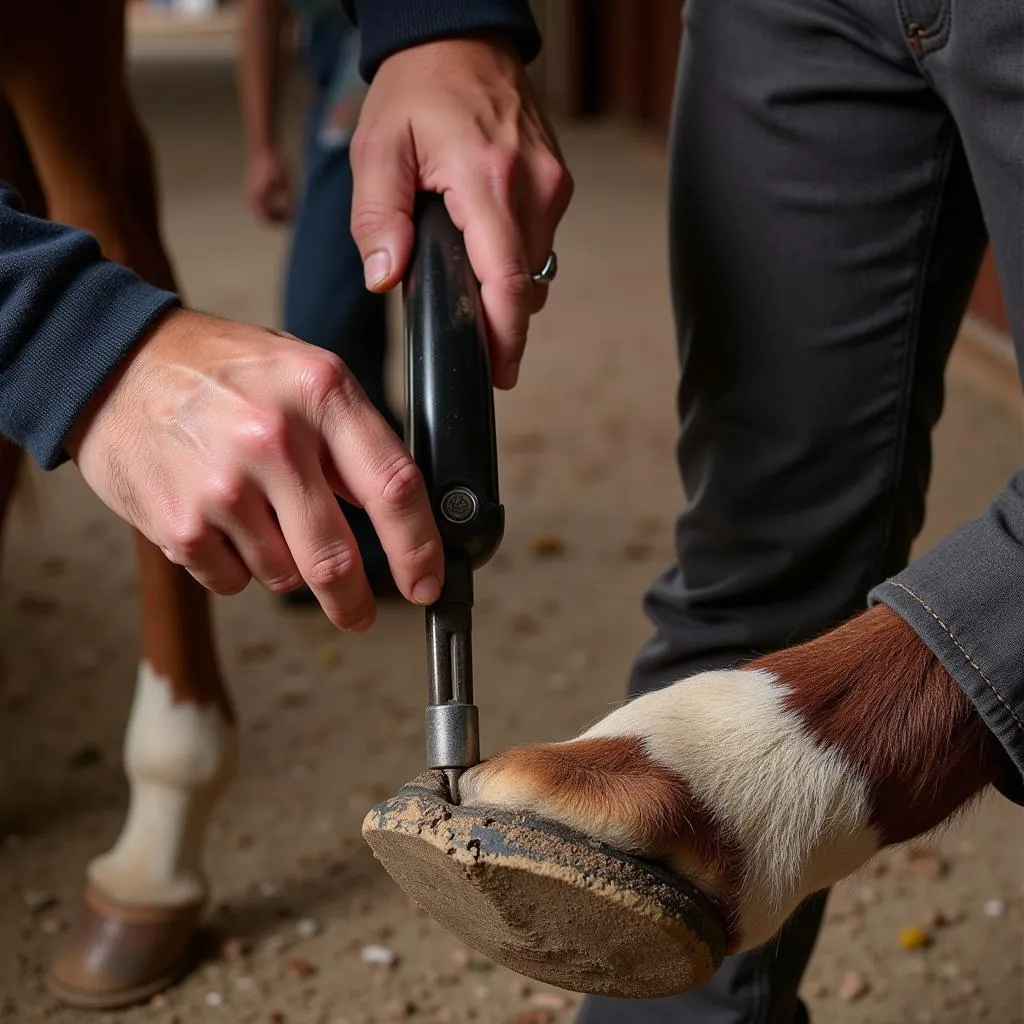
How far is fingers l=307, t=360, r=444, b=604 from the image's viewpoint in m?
0.67

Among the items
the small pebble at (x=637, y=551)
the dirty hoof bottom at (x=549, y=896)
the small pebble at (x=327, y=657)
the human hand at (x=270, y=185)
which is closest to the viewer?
the dirty hoof bottom at (x=549, y=896)

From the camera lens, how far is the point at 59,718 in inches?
68.5

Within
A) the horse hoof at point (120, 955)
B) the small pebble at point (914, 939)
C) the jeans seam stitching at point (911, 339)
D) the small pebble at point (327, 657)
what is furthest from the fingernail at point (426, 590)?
the small pebble at point (327, 657)

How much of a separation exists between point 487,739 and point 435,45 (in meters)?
1.00

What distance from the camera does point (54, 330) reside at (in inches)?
26.9

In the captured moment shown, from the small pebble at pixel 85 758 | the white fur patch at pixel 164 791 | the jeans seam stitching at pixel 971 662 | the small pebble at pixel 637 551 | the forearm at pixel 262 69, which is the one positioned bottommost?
the small pebble at pixel 637 551

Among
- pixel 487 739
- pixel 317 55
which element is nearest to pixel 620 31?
pixel 317 55

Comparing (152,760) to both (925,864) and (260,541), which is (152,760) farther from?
(925,864)

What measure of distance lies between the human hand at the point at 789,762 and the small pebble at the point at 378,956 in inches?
28.7

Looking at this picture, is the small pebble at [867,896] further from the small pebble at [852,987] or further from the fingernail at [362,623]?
the fingernail at [362,623]

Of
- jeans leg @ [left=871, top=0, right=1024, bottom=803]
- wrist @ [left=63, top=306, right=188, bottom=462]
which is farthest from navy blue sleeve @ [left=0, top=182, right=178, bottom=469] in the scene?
jeans leg @ [left=871, top=0, right=1024, bottom=803]

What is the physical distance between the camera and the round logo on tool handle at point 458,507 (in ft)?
2.36

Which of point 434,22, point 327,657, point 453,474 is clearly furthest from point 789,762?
point 327,657

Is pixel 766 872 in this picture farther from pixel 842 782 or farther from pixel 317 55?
pixel 317 55
